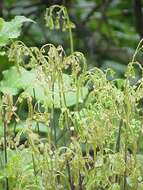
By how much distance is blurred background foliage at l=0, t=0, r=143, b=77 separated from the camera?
242cm

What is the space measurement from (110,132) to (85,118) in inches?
1.8

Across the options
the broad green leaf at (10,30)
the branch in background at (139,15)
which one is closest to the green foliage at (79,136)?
the broad green leaf at (10,30)

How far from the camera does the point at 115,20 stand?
2834 millimetres

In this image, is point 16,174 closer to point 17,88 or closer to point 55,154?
point 55,154

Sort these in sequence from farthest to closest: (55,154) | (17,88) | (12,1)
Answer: (12,1) < (17,88) < (55,154)

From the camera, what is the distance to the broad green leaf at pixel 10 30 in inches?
48.3

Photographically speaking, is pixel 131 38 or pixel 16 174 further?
pixel 131 38

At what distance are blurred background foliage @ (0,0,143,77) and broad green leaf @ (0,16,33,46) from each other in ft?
3.06

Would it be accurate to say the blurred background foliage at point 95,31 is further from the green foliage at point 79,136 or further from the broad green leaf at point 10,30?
the green foliage at point 79,136

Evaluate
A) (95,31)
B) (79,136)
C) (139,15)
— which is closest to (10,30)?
(79,136)

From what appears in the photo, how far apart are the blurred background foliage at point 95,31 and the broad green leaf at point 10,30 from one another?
3.06 ft

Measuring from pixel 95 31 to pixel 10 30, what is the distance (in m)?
1.28

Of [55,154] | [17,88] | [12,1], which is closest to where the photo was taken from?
[55,154]

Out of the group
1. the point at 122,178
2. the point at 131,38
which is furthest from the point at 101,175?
the point at 131,38
